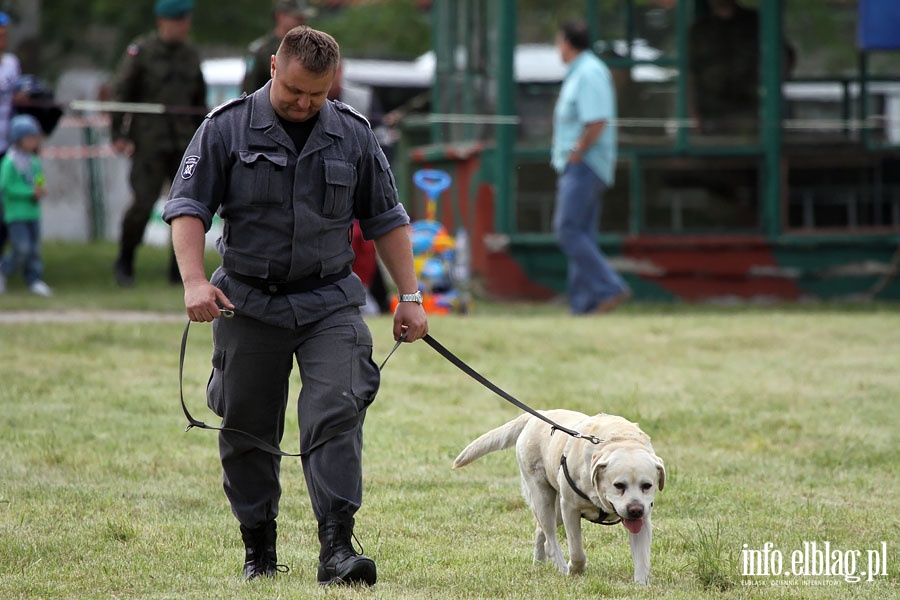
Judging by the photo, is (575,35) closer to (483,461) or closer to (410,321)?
(483,461)

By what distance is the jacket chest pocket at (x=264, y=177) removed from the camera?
4.31 meters

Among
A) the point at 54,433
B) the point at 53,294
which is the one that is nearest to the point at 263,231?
the point at 54,433

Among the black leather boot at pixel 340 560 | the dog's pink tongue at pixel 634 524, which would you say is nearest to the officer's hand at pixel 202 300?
the black leather boot at pixel 340 560

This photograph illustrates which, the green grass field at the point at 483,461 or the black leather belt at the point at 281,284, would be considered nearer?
the black leather belt at the point at 281,284

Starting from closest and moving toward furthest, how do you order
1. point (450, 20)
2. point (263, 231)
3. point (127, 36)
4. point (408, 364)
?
1. point (263, 231)
2. point (408, 364)
3. point (450, 20)
4. point (127, 36)

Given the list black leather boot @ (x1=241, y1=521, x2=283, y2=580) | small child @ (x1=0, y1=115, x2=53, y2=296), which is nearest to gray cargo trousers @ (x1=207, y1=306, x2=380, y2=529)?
black leather boot @ (x1=241, y1=521, x2=283, y2=580)

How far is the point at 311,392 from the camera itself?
4410 mm

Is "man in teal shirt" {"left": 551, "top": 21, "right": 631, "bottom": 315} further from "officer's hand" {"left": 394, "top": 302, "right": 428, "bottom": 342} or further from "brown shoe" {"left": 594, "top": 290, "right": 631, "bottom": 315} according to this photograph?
"officer's hand" {"left": 394, "top": 302, "right": 428, "bottom": 342}

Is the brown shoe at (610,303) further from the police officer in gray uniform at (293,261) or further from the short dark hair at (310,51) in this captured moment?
the short dark hair at (310,51)

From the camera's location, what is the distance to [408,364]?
9.12m

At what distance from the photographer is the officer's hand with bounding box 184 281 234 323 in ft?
13.6

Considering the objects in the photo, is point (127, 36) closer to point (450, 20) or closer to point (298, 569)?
point (450, 20)

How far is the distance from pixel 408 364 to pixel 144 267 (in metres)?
8.11

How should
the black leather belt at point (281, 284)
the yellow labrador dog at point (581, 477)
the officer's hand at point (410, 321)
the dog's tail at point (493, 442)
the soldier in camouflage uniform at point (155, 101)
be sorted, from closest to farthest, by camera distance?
the yellow labrador dog at point (581, 477) < the black leather belt at point (281, 284) < the officer's hand at point (410, 321) < the dog's tail at point (493, 442) < the soldier in camouflage uniform at point (155, 101)
